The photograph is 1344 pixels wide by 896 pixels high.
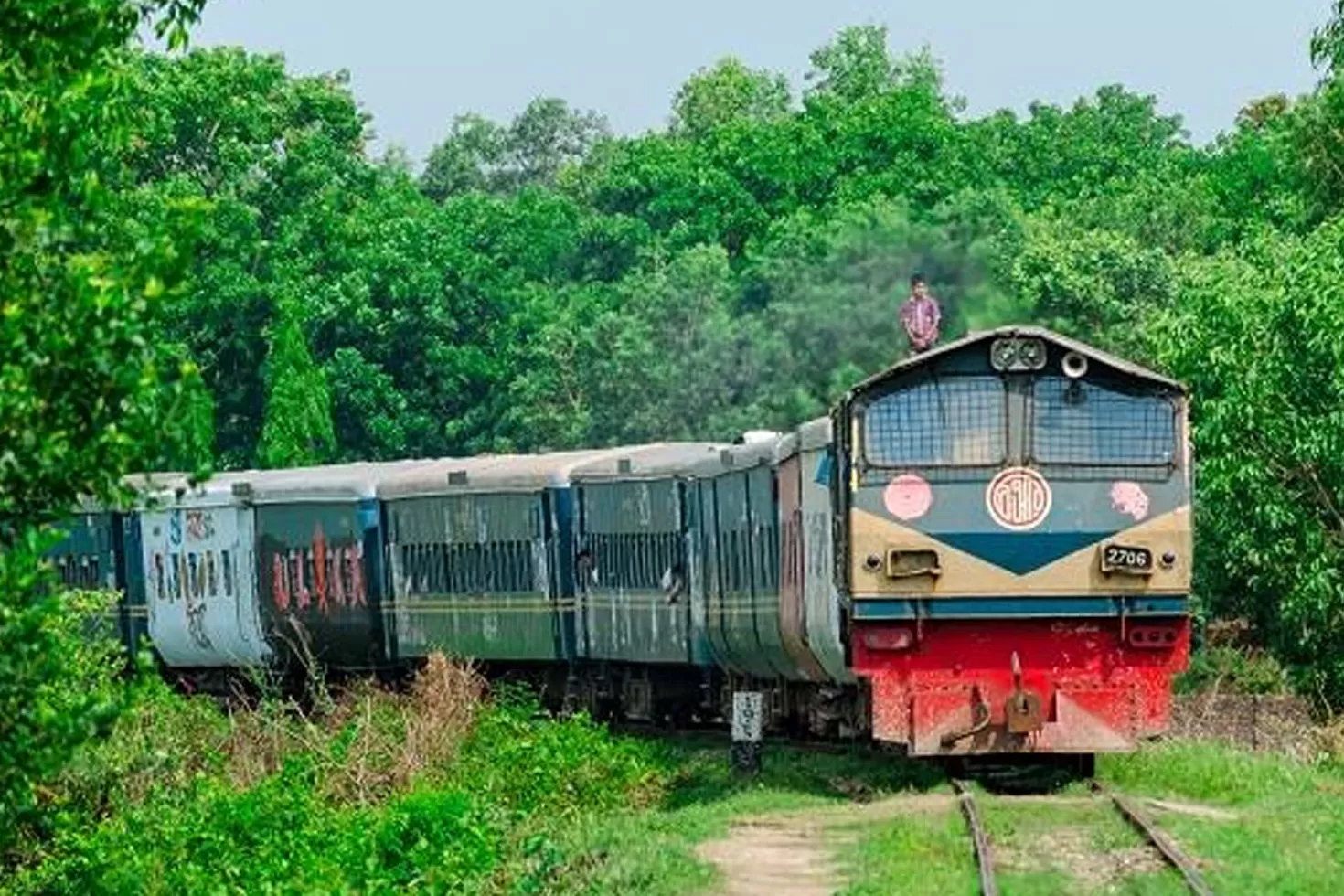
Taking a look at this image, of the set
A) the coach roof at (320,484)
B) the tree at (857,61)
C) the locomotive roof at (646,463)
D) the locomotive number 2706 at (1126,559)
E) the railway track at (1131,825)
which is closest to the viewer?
the railway track at (1131,825)

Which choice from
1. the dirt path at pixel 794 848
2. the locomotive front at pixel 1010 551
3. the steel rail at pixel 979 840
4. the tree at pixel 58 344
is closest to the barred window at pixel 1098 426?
the locomotive front at pixel 1010 551

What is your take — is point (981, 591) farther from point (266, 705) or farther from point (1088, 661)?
point (266, 705)

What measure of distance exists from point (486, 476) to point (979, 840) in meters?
14.7

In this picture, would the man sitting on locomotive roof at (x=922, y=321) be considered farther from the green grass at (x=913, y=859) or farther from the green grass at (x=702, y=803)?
the green grass at (x=913, y=859)

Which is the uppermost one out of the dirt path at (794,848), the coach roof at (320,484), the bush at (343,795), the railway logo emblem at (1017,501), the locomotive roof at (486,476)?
the railway logo emblem at (1017,501)

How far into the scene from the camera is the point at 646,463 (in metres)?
31.6

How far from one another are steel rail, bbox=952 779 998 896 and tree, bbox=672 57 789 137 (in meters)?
88.6

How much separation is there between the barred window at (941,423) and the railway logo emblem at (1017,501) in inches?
6.4

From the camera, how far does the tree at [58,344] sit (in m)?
13.9

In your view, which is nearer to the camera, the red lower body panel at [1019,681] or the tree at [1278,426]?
the red lower body panel at [1019,681]

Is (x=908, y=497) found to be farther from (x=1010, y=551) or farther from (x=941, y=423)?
(x=1010, y=551)

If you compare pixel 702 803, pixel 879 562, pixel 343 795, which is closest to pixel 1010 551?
pixel 879 562

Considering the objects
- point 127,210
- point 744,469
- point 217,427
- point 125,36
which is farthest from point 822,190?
point 125,36

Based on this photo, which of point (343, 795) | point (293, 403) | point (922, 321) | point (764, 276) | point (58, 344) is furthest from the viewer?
point (293, 403)
